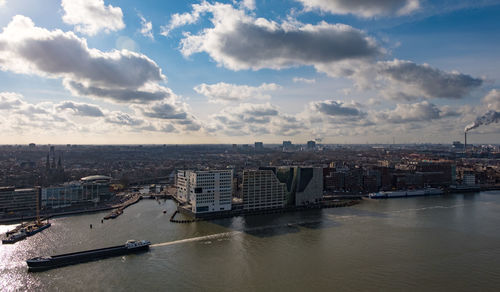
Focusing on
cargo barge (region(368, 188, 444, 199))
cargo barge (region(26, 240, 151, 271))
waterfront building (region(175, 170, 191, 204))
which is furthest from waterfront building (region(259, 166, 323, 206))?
cargo barge (region(26, 240, 151, 271))

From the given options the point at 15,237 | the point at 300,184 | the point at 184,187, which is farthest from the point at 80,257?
the point at 300,184

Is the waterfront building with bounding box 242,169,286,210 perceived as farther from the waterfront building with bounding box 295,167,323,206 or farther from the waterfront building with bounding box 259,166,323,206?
the waterfront building with bounding box 295,167,323,206

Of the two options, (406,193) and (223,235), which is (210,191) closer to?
(223,235)

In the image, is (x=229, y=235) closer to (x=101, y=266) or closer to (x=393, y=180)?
(x=101, y=266)

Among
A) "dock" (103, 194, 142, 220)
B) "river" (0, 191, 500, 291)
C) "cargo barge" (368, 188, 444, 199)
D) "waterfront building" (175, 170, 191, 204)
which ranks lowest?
"river" (0, 191, 500, 291)

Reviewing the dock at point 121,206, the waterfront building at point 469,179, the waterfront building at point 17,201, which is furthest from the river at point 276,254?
the waterfront building at point 469,179
